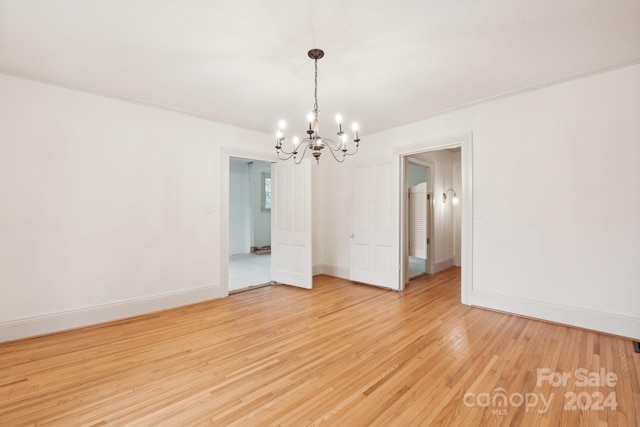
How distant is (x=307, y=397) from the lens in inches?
77.0

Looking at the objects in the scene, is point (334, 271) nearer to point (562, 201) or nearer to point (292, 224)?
point (292, 224)

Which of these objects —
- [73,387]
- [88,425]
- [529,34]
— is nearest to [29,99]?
[73,387]

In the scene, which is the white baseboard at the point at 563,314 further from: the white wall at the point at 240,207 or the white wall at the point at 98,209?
the white wall at the point at 240,207

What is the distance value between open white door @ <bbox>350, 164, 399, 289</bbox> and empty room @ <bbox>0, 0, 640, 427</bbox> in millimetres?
71

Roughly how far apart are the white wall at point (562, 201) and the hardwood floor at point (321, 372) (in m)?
0.37

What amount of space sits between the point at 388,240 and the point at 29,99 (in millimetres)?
4997

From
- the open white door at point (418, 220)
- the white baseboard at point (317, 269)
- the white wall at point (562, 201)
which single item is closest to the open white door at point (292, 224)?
the white baseboard at point (317, 269)

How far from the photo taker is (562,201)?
3.16 metres

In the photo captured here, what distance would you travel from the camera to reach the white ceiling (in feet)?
6.64

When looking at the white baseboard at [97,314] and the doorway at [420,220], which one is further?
the doorway at [420,220]

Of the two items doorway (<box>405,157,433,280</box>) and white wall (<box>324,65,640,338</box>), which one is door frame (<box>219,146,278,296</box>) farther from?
white wall (<box>324,65,640,338</box>)

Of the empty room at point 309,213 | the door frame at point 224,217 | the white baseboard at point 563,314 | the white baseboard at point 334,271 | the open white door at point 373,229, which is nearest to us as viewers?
the empty room at point 309,213

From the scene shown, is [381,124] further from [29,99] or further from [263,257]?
[263,257]

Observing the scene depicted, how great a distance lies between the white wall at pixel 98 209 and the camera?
2.94m
